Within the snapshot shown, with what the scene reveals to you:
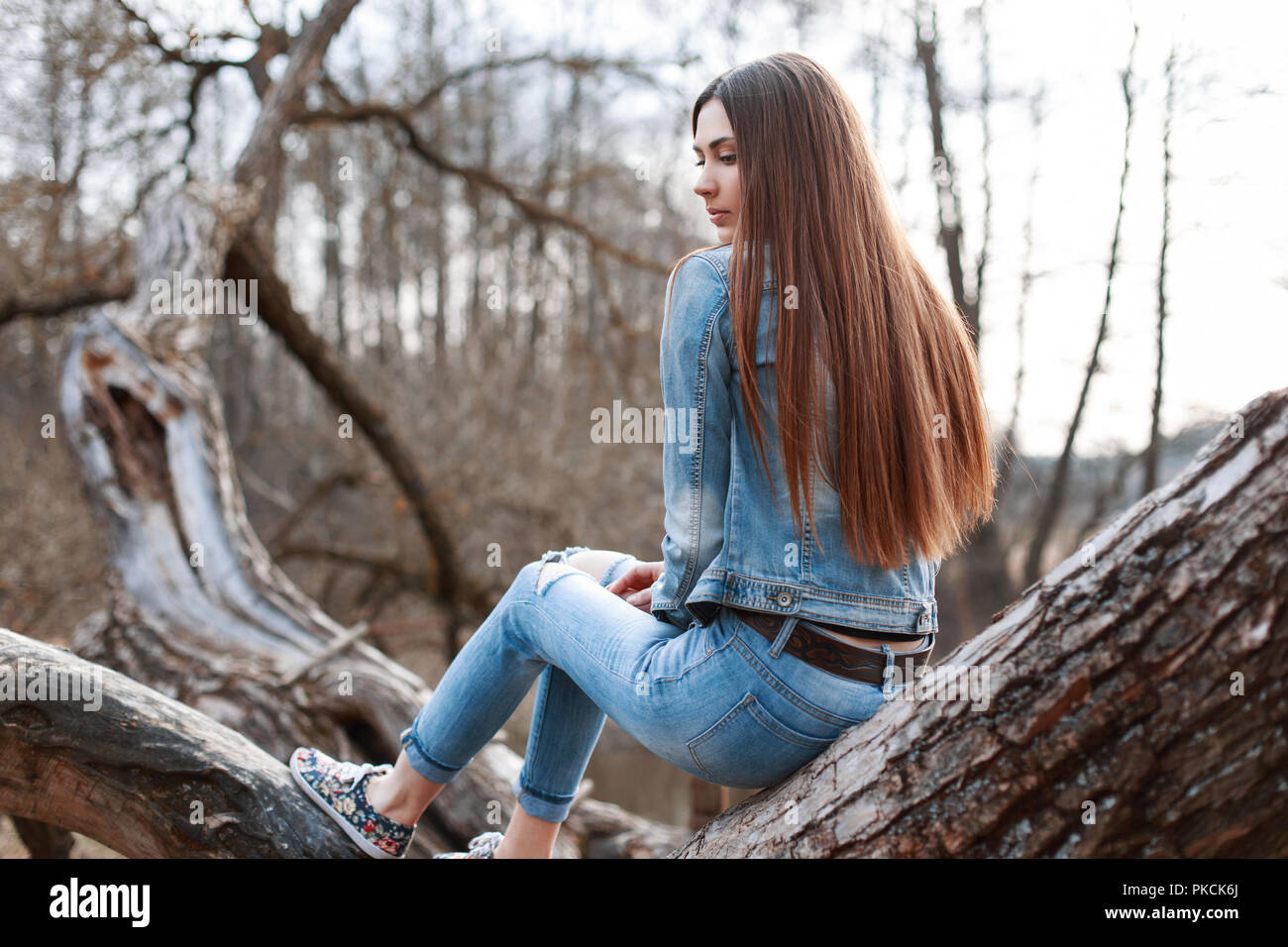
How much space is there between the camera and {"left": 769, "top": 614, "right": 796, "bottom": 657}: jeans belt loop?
1.54 m

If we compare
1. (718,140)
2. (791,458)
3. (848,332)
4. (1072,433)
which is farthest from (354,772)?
(1072,433)

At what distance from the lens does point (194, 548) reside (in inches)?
147

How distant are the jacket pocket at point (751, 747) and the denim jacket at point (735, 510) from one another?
0.18 m

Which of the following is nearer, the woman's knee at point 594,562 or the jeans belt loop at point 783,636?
Answer: the jeans belt loop at point 783,636

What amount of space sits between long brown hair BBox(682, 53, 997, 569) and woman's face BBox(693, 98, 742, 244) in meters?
0.03

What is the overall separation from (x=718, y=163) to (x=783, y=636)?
880 mm

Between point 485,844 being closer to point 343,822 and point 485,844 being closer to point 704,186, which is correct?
point 343,822

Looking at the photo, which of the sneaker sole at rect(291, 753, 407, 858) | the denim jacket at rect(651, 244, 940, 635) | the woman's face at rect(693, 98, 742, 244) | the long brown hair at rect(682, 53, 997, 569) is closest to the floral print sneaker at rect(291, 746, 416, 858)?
the sneaker sole at rect(291, 753, 407, 858)

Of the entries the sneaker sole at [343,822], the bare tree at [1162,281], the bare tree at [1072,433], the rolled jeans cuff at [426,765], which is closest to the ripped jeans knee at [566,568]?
the rolled jeans cuff at [426,765]

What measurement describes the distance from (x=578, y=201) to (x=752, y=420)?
43.5ft

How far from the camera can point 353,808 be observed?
1939 millimetres

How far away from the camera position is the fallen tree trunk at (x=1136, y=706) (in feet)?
3.84

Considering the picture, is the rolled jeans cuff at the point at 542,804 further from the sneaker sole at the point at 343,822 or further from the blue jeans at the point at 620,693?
the sneaker sole at the point at 343,822
